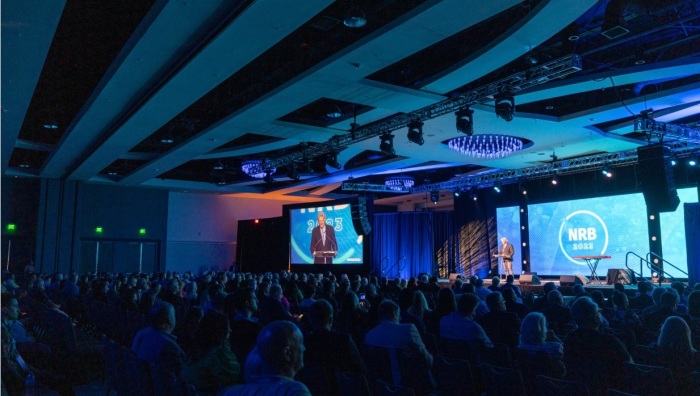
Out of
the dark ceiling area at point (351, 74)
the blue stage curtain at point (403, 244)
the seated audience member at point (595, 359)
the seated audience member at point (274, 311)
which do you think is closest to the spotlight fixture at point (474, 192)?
the blue stage curtain at point (403, 244)

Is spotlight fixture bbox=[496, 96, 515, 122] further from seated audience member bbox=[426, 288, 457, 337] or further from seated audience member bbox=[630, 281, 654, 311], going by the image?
seated audience member bbox=[426, 288, 457, 337]

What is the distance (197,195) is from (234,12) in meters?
18.0

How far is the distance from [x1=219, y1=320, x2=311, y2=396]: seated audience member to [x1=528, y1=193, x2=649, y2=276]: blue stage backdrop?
15.2m

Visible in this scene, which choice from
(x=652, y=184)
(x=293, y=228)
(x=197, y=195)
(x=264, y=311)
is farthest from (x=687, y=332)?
(x=197, y=195)

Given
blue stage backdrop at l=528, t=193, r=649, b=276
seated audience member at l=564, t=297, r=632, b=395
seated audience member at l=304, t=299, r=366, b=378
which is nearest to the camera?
seated audience member at l=564, t=297, r=632, b=395

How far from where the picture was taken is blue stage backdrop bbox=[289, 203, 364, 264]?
794 inches

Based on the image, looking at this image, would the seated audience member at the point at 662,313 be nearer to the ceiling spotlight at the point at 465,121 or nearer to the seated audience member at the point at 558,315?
the seated audience member at the point at 558,315

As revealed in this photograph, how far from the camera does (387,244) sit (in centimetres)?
2267

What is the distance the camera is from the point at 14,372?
4.09 metres

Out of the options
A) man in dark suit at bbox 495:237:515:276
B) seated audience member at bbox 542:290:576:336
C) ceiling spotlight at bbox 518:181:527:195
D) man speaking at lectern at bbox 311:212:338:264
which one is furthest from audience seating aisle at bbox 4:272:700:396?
man speaking at lectern at bbox 311:212:338:264

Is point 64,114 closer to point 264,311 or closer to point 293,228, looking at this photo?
point 264,311

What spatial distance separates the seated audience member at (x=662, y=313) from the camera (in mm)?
6086

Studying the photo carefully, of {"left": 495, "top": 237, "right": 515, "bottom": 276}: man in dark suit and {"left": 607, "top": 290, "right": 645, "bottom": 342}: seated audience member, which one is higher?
A: {"left": 495, "top": 237, "right": 515, "bottom": 276}: man in dark suit

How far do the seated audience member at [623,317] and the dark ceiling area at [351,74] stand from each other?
10.4 ft
